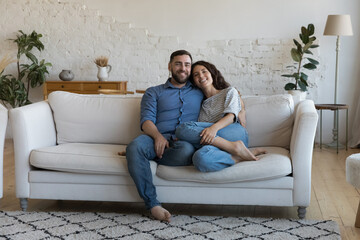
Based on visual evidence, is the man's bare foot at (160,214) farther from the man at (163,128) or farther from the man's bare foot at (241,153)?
the man's bare foot at (241,153)

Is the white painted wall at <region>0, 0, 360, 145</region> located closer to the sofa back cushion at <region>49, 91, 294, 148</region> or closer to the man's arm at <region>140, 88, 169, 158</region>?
the sofa back cushion at <region>49, 91, 294, 148</region>

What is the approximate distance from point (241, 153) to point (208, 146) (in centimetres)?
22

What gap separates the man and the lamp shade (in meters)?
2.78

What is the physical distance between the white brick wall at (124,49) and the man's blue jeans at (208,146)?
307 centimetres

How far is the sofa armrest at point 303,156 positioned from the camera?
326 cm

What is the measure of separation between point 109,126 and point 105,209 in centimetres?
65

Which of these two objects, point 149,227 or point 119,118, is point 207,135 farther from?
point 119,118

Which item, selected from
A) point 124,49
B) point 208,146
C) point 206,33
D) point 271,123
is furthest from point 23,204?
point 206,33

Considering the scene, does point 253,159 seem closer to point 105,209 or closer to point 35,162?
point 105,209

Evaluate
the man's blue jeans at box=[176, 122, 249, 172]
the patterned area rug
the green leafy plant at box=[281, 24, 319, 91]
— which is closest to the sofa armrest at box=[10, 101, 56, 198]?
the patterned area rug

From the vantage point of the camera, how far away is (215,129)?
134 inches

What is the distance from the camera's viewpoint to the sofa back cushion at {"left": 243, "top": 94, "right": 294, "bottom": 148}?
148 inches

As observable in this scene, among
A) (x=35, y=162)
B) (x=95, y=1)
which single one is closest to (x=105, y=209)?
(x=35, y=162)

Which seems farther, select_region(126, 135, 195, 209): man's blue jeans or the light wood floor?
the light wood floor
